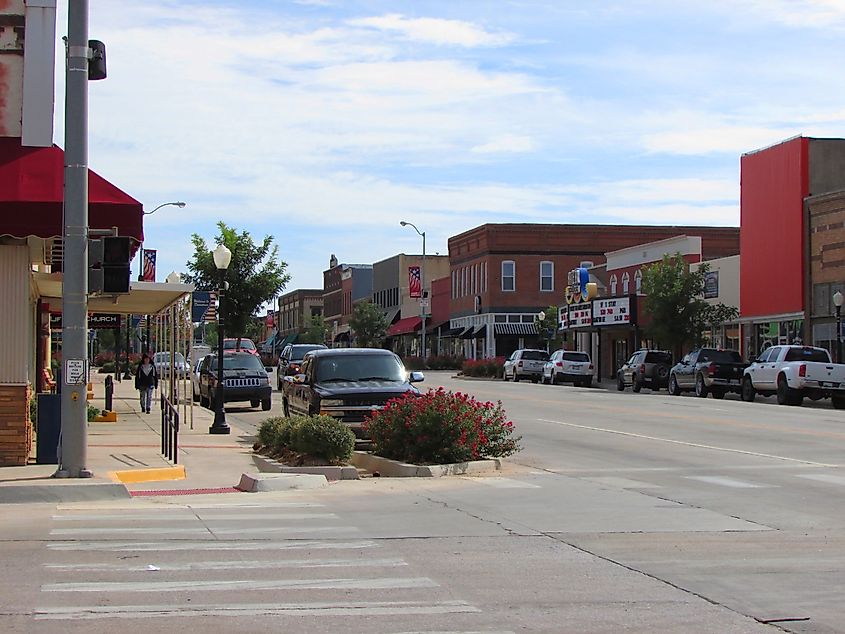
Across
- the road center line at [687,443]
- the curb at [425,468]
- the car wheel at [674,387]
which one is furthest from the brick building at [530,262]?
the curb at [425,468]

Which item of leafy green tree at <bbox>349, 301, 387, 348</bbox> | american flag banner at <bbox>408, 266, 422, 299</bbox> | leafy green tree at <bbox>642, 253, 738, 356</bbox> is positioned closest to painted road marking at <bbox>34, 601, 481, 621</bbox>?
leafy green tree at <bbox>642, 253, 738, 356</bbox>

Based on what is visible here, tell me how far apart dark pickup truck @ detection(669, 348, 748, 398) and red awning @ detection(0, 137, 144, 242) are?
30.4m

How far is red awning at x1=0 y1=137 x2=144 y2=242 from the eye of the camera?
15.1 m

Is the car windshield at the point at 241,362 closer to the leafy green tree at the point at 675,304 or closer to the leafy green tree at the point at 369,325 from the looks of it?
the leafy green tree at the point at 675,304

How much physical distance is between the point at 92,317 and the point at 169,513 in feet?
87.5

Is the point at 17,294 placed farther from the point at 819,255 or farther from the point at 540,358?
the point at 540,358

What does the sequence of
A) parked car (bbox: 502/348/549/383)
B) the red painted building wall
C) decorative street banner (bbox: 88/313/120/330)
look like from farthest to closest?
parked car (bbox: 502/348/549/383), the red painted building wall, decorative street banner (bbox: 88/313/120/330)

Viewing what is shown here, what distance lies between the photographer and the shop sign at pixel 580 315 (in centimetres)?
6450

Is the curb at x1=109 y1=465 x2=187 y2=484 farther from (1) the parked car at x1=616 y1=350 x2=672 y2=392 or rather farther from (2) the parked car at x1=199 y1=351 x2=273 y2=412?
(1) the parked car at x1=616 y1=350 x2=672 y2=392

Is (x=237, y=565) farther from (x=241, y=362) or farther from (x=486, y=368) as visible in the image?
(x=486, y=368)

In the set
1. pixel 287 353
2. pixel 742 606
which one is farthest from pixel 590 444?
pixel 287 353

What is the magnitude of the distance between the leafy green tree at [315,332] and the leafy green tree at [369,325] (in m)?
12.1

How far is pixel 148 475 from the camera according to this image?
1622cm

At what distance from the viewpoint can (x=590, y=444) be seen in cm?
2220
